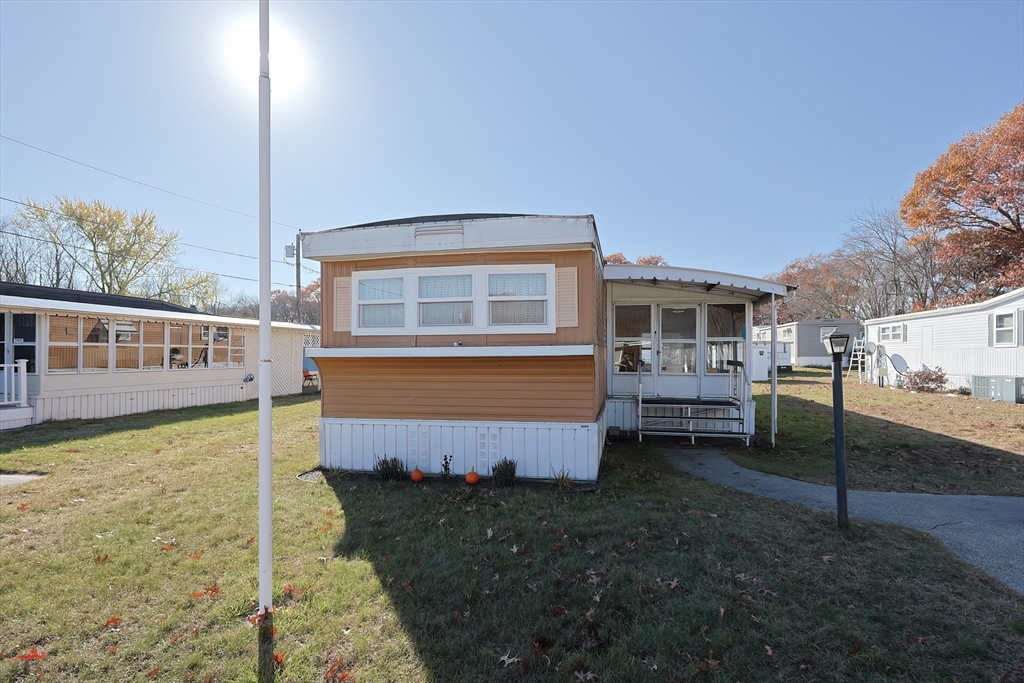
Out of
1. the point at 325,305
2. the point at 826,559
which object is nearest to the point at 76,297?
the point at 325,305

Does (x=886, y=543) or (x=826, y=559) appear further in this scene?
(x=886, y=543)

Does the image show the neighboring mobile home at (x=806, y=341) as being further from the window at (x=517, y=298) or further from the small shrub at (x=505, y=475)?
the small shrub at (x=505, y=475)

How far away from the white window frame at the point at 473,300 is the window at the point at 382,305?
0.15ft

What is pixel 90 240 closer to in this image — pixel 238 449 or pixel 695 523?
pixel 238 449

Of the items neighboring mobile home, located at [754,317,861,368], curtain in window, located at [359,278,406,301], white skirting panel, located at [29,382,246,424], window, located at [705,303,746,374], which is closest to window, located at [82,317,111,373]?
white skirting panel, located at [29,382,246,424]

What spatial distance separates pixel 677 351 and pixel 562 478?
4650 millimetres

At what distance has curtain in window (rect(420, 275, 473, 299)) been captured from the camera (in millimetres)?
6438

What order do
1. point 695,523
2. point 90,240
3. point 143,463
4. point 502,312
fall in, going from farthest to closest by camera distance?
1. point 90,240
2. point 143,463
3. point 502,312
4. point 695,523

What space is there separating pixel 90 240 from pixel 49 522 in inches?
1018

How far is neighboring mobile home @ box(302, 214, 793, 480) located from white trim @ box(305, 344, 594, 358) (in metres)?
0.01

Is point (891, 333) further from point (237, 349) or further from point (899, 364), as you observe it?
point (237, 349)

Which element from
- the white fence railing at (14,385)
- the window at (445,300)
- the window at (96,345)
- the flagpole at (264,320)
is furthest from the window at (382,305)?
the window at (96,345)

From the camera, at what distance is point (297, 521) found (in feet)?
16.3

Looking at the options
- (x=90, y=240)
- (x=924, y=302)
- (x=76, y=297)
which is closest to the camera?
(x=76, y=297)
